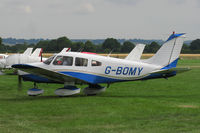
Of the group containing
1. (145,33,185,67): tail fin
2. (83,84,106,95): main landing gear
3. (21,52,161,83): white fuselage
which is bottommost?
(83,84,106,95): main landing gear

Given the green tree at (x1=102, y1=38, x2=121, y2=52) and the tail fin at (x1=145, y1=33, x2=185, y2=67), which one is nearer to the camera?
the tail fin at (x1=145, y1=33, x2=185, y2=67)

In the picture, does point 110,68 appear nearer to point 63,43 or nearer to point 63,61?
point 63,61

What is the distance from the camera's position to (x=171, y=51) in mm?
14656

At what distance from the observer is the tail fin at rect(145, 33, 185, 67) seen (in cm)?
1457

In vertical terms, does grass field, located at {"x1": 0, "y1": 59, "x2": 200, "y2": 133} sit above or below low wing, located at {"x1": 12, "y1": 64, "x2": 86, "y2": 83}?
below

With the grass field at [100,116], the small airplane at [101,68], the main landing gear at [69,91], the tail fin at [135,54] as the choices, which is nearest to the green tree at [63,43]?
the tail fin at [135,54]

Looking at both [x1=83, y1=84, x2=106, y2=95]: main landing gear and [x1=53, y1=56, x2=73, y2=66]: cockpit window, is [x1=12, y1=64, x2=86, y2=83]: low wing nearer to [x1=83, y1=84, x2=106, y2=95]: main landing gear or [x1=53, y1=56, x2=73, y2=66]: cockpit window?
[x1=53, y1=56, x2=73, y2=66]: cockpit window

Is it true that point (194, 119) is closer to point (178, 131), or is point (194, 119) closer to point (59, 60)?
point (178, 131)

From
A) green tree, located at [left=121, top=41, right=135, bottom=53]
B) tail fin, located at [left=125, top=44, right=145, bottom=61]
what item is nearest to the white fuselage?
tail fin, located at [left=125, top=44, right=145, bottom=61]

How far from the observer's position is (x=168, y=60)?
48.4 feet

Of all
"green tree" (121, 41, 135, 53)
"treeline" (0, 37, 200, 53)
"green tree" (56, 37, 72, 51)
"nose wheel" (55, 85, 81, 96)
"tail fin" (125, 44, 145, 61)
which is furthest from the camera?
"green tree" (121, 41, 135, 53)

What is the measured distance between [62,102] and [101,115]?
3221 millimetres

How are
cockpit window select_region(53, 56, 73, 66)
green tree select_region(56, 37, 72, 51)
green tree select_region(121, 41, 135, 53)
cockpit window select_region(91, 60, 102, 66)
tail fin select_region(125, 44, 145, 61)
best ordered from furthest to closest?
green tree select_region(121, 41, 135, 53) → green tree select_region(56, 37, 72, 51) → tail fin select_region(125, 44, 145, 61) → cockpit window select_region(91, 60, 102, 66) → cockpit window select_region(53, 56, 73, 66)

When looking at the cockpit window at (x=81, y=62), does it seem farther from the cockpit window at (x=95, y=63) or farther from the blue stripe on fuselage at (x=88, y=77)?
the blue stripe on fuselage at (x=88, y=77)
